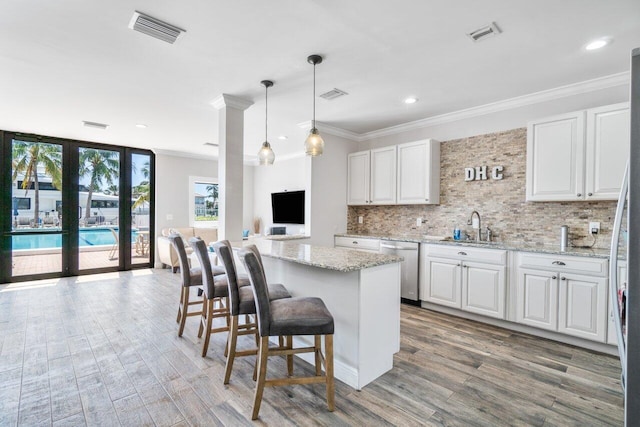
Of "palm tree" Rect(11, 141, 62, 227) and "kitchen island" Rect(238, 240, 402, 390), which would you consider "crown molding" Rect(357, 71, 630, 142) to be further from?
"palm tree" Rect(11, 141, 62, 227)

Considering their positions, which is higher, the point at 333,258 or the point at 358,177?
the point at 358,177

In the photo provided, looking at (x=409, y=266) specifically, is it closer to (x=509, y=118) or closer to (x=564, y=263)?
(x=564, y=263)

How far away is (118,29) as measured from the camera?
7.76 feet

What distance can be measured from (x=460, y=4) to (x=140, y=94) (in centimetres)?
344

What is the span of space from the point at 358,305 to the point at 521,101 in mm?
3267

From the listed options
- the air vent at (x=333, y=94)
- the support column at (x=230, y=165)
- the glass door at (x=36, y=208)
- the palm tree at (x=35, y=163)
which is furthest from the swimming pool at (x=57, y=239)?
the air vent at (x=333, y=94)

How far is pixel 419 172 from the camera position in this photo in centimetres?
446

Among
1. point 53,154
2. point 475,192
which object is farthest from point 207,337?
point 53,154

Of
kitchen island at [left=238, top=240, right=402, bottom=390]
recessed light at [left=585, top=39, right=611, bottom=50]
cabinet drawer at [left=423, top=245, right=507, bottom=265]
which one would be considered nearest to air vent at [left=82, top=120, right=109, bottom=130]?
kitchen island at [left=238, top=240, right=402, bottom=390]

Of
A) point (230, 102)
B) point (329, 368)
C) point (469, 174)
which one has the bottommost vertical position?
point (329, 368)

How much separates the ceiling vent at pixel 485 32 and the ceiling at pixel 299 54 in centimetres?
6

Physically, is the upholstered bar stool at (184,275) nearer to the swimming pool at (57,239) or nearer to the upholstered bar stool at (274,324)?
the upholstered bar stool at (274,324)

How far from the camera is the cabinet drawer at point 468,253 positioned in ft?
11.2

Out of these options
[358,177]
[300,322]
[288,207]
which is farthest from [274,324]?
[288,207]
